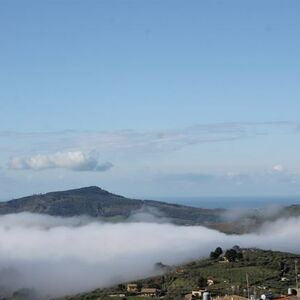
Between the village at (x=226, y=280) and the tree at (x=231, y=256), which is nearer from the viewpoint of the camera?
the village at (x=226, y=280)

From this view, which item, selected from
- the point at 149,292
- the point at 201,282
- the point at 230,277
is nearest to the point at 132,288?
the point at 149,292

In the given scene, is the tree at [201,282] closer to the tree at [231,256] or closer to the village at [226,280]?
the village at [226,280]

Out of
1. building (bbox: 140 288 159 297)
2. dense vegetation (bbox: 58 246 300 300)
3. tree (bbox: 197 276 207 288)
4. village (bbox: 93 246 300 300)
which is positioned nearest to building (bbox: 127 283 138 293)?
village (bbox: 93 246 300 300)

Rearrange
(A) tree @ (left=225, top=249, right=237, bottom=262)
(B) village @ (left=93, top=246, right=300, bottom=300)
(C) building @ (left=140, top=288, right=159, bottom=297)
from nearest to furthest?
(B) village @ (left=93, top=246, right=300, bottom=300) < (C) building @ (left=140, top=288, right=159, bottom=297) < (A) tree @ (left=225, top=249, right=237, bottom=262)

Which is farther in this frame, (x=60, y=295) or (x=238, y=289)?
(x=60, y=295)

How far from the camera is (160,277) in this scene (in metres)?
133

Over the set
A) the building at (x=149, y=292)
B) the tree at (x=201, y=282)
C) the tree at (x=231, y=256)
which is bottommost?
the building at (x=149, y=292)

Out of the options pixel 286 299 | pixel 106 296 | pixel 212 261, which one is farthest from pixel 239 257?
pixel 286 299

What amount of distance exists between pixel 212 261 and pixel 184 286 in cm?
2618

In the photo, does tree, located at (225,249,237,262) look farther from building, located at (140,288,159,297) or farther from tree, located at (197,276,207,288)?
building, located at (140,288,159,297)

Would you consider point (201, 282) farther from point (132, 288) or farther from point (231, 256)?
point (231, 256)

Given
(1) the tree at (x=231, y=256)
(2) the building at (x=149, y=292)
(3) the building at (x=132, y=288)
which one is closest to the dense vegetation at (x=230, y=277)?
(1) the tree at (x=231, y=256)

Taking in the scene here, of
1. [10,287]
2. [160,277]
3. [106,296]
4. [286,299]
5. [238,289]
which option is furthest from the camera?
[10,287]

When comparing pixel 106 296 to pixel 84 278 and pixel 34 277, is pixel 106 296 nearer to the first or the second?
pixel 84 278
